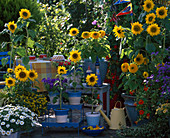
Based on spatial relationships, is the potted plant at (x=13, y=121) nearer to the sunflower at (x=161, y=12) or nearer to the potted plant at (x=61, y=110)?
the potted plant at (x=61, y=110)

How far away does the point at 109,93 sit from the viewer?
447cm

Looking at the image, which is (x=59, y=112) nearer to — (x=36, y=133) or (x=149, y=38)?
(x=36, y=133)

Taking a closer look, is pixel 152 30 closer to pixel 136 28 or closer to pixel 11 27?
pixel 136 28

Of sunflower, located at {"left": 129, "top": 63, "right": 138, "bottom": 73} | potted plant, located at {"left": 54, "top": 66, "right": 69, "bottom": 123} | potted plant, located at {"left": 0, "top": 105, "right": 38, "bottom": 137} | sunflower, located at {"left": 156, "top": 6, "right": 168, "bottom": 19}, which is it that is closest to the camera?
potted plant, located at {"left": 0, "top": 105, "right": 38, "bottom": 137}

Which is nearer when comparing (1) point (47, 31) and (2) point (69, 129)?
(2) point (69, 129)

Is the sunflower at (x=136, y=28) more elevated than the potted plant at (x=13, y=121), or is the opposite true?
the sunflower at (x=136, y=28)

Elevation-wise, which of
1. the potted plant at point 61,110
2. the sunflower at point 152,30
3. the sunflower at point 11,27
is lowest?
the potted plant at point 61,110

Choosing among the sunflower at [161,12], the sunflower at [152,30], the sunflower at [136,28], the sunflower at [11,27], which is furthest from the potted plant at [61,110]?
the sunflower at [161,12]

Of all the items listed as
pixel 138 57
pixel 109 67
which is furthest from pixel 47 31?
pixel 138 57

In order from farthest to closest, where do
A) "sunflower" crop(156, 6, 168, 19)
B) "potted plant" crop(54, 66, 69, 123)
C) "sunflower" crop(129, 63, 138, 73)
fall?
"sunflower" crop(129, 63, 138, 73)
"sunflower" crop(156, 6, 168, 19)
"potted plant" crop(54, 66, 69, 123)

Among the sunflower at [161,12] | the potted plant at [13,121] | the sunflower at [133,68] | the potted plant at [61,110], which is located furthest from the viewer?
the sunflower at [133,68]

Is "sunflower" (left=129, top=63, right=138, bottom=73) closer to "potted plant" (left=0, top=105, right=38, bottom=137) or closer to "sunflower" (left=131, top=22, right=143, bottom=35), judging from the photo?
"sunflower" (left=131, top=22, right=143, bottom=35)

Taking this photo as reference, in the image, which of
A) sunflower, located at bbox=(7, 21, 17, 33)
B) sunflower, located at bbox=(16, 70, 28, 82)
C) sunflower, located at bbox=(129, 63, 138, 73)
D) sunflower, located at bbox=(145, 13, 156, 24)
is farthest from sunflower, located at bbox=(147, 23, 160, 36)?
sunflower, located at bbox=(7, 21, 17, 33)

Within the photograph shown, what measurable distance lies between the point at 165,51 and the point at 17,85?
77.7 inches
